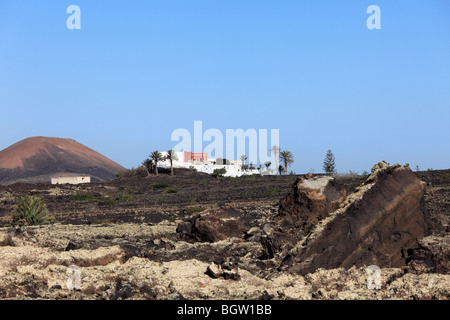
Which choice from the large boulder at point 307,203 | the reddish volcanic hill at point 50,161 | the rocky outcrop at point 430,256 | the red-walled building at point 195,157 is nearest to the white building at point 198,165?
the red-walled building at point 195,157

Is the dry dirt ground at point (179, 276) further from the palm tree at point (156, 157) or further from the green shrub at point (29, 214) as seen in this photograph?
the palm tree at point (156, 157)

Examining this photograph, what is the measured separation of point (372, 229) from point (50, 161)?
166 m

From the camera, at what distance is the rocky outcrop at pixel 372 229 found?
11797mm

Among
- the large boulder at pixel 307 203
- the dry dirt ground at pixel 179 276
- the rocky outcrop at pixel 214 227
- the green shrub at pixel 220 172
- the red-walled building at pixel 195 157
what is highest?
the red-walled building at pixel 195 157

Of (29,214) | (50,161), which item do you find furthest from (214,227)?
(50,161)

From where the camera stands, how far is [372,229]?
12297mm

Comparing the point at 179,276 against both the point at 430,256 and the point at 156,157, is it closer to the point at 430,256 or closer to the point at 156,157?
the point at 430,256

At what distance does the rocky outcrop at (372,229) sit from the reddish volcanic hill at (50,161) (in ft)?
469

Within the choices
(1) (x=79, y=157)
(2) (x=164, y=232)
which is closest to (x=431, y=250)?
(2) (x=164, y=232)

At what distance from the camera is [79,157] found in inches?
7037

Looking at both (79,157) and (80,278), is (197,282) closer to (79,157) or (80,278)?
(80,278)

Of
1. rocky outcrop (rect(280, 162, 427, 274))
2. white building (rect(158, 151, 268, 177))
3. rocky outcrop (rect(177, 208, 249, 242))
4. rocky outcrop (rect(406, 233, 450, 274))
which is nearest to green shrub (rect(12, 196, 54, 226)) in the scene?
rocky outcrop (rect(177, 208, 249, 242))
